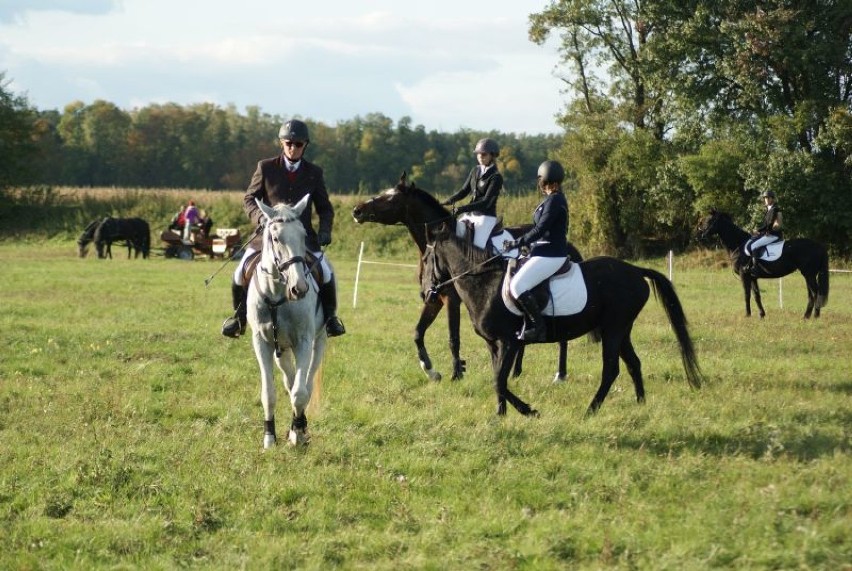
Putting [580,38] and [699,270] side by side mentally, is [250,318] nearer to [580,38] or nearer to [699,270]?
[699,270]

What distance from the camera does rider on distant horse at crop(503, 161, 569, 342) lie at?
954cm

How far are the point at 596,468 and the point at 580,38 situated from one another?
131 feet

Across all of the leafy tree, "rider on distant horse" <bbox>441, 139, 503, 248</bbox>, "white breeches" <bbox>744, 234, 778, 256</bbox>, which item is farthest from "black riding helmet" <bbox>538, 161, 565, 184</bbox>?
the leafy tree

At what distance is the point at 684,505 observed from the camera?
6.68 meters

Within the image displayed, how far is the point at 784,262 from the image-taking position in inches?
824

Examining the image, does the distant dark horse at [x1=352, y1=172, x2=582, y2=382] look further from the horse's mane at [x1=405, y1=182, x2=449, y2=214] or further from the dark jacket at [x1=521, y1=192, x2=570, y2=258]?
the dark jacket at [x1=521, y1=192, x2=570, y2=258]

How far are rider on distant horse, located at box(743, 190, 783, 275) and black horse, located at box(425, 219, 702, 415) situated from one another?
1131cm

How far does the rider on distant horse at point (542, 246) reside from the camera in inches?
376

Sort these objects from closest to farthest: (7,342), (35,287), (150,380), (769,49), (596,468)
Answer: (596,468) < (150,380) < (7,342) < (35,287) < (769,49)

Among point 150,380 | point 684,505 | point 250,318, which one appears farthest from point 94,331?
point 684,505

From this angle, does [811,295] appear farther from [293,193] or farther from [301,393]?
[301,393]

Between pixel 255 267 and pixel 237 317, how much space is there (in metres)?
0.58

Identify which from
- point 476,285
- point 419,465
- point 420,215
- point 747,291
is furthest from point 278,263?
point 747,291

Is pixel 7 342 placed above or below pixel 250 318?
below
